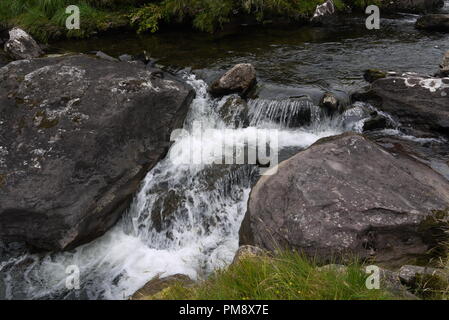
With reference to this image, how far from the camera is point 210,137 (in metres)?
7.78

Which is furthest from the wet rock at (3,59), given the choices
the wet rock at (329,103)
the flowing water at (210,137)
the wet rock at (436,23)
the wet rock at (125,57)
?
the wet rock at (436,23)

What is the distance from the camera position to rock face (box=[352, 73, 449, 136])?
739cm

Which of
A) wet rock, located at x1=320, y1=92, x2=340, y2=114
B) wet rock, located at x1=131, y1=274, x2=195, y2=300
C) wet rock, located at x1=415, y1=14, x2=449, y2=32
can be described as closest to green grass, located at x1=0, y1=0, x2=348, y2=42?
wet rock, located at x1=415, y1=14, x2=449, y2=32

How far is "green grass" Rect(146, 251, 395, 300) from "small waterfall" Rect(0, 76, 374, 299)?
5.07 feet

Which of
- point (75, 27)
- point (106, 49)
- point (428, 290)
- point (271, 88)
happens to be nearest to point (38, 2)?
point (75, 27)

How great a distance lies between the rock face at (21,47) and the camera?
10.4 m

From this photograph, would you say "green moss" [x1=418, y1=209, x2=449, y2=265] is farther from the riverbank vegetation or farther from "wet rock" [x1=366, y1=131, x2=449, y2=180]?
the riverbank vegetation

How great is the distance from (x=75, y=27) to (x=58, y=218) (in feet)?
29.1

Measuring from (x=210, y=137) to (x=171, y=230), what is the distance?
2.19 m

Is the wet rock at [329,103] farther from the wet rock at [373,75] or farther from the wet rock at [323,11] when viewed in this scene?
the wet rock at [323,11]

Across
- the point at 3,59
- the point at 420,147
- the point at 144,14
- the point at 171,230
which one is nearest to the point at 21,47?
the point at 3,59

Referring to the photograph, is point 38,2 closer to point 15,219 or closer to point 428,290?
point 15,219

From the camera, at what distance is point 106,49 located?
460 inches
